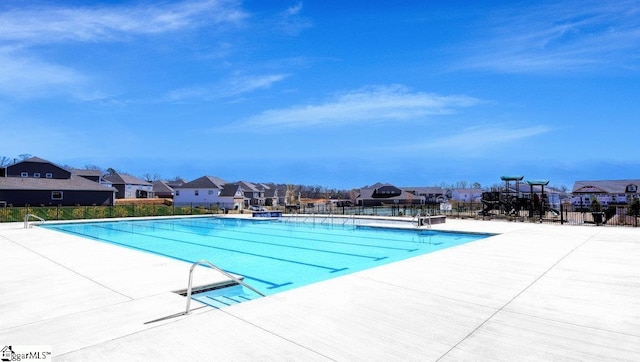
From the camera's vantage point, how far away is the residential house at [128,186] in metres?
59.0

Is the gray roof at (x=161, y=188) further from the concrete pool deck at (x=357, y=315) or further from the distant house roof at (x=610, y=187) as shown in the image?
the distant house roof at (x=610, y=187)

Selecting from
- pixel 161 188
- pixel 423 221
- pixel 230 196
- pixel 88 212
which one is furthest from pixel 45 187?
pixel 161 188

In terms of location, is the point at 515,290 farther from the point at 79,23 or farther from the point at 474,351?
→ the point at 79,23

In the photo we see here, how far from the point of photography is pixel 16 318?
492 centimetres

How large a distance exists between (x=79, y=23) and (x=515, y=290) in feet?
54.1

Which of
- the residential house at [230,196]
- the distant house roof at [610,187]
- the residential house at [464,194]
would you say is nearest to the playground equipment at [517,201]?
the residential house at [230,196]

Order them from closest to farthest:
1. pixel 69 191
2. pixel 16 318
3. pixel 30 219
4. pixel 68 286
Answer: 1. pixel 16 318
2. pixel 68 286
3. pixel 30 219
4. pixel 69 191

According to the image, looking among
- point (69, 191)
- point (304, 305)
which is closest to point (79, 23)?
point (304, 305)

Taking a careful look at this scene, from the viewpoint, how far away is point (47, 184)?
1447 inches

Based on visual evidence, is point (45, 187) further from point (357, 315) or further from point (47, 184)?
point (357, 315)

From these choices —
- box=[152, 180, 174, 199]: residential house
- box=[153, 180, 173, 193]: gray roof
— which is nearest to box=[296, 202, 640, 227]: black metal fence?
box=[152, 180, 174, 199]: residential house

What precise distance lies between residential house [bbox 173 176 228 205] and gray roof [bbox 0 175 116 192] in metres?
15.0

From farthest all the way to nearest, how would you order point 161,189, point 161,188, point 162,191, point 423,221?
point 161,188 < point 161,189 < point 162,191 < point 423,221

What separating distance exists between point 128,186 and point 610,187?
78.3 m
